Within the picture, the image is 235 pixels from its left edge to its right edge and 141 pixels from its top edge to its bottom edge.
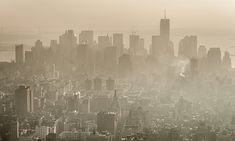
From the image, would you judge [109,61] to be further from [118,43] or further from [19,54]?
[19,54]

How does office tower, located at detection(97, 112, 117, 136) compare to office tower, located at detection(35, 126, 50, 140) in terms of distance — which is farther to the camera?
office tower, located at detection(97, 112, 117, 136)

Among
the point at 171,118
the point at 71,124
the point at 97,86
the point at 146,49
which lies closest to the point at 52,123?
the point at 71,124

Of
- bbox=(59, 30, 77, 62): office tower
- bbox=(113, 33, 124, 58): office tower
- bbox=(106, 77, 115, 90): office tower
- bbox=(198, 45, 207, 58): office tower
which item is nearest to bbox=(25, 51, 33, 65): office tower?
bbox=(59, 30, 77, 62): office tower

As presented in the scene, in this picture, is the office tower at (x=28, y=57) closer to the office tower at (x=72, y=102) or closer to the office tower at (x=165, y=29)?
the office tower at (x=72, y=102)

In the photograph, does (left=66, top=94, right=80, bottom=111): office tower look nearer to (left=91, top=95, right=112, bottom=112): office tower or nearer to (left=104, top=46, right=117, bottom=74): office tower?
(left=91, top=95, right=112, bottom=112): office tower

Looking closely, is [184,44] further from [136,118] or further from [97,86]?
[136,118]

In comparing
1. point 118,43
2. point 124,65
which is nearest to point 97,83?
point 124,65

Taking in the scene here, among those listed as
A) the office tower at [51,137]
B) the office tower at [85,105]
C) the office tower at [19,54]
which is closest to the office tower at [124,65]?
the office tower at [19,54]
